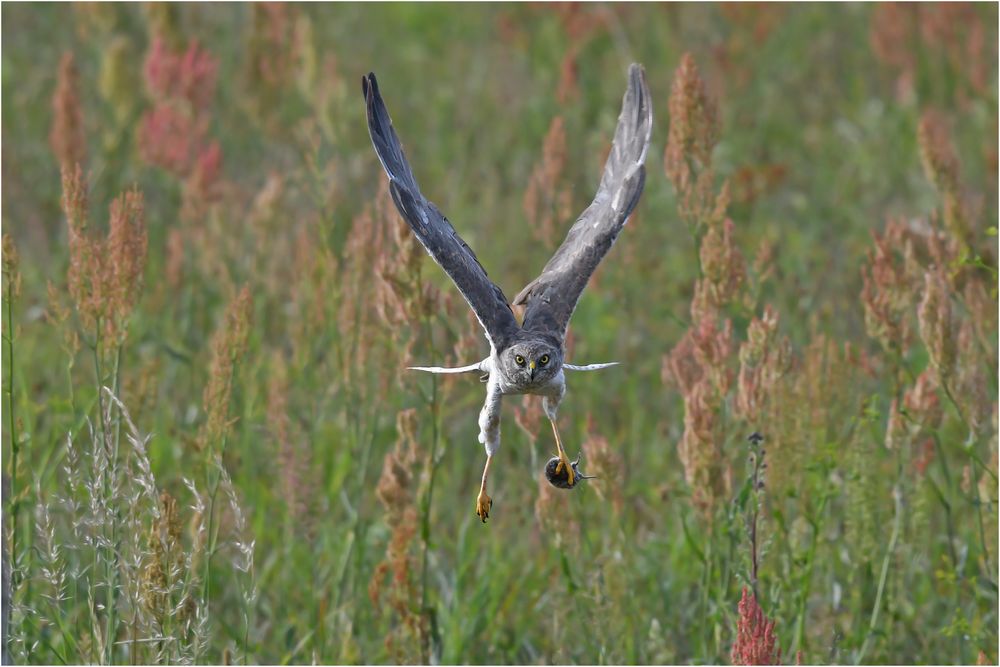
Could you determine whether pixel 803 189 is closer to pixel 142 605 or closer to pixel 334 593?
pixel 334 593

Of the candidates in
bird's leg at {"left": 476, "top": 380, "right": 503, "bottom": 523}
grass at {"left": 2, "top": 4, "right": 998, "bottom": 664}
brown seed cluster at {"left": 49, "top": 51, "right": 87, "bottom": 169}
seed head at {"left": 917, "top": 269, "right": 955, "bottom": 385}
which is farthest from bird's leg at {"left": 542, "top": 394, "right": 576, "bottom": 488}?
brown seed cluster at {"left": 49, "top": 51, "right": 87, "bottom": 169}

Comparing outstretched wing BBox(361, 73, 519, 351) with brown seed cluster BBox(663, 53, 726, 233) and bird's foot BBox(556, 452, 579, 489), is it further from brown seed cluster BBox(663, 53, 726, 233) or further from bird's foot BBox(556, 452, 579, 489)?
brown seed cluster BBox(663, 53, 726, 233)

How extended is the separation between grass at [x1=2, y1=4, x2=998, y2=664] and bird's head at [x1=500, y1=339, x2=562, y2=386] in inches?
28.5

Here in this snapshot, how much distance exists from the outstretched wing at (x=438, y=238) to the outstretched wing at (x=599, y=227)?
139 mm

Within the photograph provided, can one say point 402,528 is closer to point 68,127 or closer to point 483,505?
point 483,505

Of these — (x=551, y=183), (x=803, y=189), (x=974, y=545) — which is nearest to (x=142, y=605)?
(x=551, y=183)

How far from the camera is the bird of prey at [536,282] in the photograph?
3768 mm

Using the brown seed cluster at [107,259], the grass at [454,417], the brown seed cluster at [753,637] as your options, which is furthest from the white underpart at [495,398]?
the brown seed cluster at [107,259]

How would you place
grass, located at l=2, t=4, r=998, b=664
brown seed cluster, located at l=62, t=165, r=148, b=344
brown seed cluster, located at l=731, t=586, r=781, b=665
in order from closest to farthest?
brown seed cluster, located at l=731, t=586, r=781, b=665
brown seed cluster, located at l=62, t=165, r=148, b=344
grass, located at l=2, t=4, r=998, b=664

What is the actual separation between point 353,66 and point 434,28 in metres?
1.32

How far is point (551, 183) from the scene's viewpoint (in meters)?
5.42

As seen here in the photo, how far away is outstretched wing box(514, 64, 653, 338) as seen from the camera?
4.12 meters

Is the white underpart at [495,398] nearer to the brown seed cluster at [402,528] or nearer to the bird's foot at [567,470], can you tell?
the bird's foot at [567,470]

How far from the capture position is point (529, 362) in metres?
3.71
